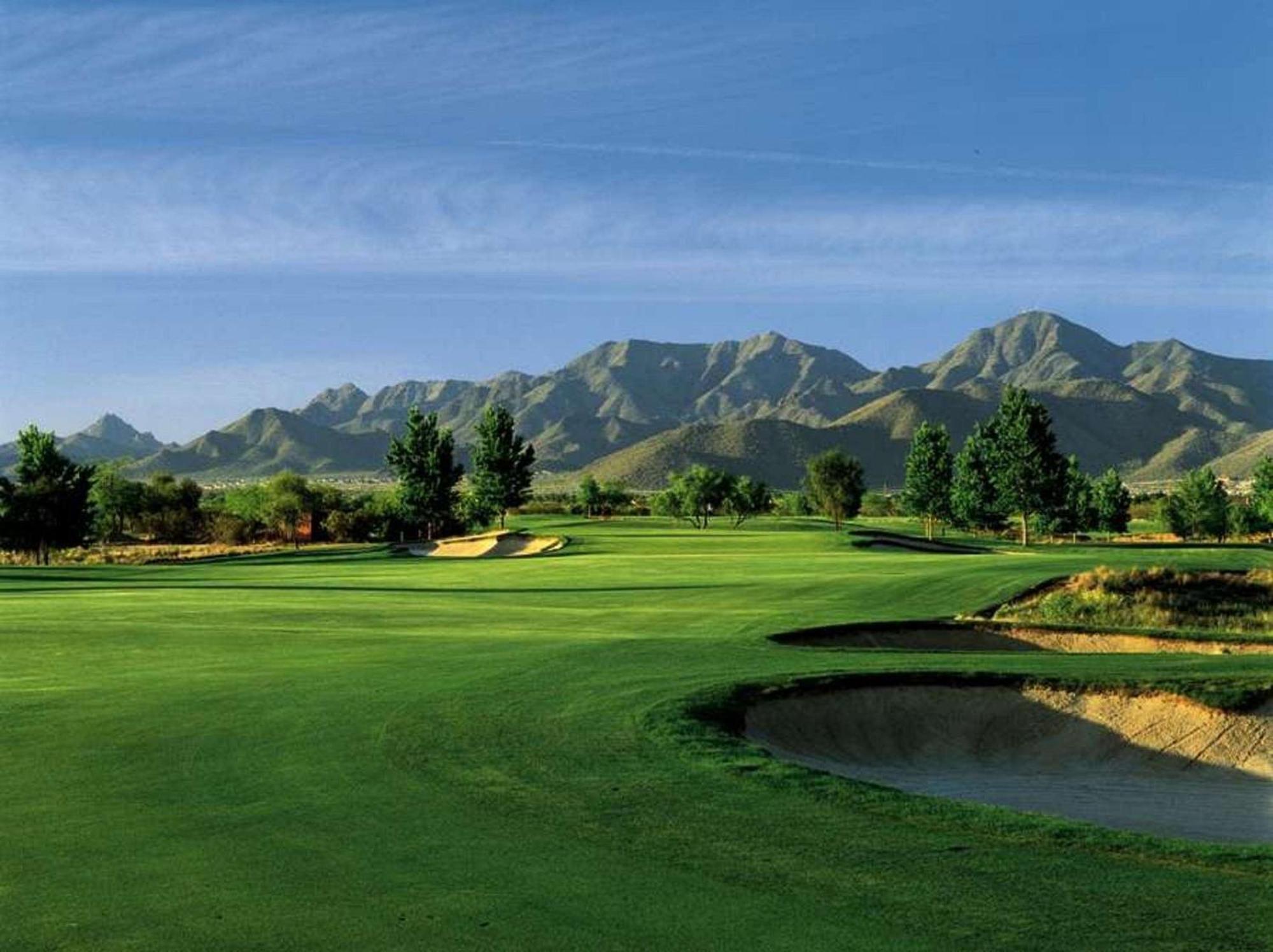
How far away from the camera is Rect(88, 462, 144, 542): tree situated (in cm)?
11875

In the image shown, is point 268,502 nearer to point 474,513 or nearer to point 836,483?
point 474,513

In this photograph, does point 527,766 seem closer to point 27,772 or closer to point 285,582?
point 27,772

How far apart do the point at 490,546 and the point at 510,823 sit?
6613 centimetres

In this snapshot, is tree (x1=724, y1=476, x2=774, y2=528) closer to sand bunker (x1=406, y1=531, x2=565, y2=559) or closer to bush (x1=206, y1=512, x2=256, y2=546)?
sand bunker (x1=406, y1=531, x2=565, y2=559)

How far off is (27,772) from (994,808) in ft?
31.2

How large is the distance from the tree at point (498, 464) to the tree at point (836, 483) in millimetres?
25140

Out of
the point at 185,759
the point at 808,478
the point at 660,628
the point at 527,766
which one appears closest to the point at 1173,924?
the point at 527,766

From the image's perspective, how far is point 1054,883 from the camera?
8.70 m

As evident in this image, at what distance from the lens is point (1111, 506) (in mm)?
113938

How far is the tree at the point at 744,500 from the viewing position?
4648 inches

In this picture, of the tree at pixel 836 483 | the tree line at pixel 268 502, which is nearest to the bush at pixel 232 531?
the tree line at pixel 268 502

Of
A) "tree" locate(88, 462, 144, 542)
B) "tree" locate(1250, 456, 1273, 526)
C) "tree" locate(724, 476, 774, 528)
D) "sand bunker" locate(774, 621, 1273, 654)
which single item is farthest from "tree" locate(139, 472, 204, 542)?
"sand bunker" locate(774, 621, 1273, 654)

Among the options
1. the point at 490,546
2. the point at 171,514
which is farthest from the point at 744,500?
the point at 171,514

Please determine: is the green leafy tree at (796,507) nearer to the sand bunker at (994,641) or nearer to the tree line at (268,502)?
the tree line at (268,502)
